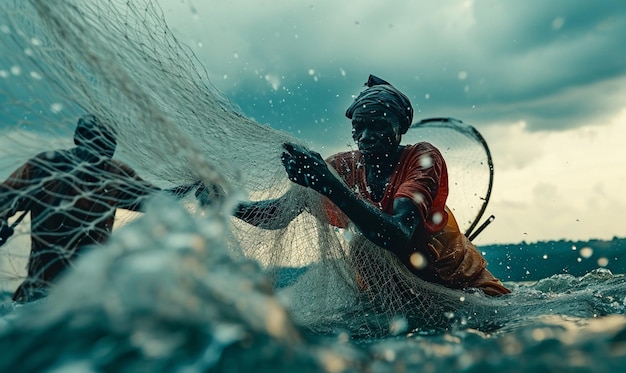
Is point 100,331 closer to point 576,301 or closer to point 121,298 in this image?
point 121,298

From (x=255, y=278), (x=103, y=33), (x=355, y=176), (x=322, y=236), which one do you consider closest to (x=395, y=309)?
(x=322, y=236)

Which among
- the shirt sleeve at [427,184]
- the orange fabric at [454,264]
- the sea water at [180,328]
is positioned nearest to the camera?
the sea water at [180,328]

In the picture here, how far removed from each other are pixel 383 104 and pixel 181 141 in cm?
175

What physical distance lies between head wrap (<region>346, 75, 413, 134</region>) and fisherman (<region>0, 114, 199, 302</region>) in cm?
151

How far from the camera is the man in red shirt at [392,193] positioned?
10.5ft

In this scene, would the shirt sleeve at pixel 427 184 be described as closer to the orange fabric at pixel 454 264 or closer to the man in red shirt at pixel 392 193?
the man in red shirt at pixel 392 193

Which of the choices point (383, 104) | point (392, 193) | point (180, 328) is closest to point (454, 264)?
point (392, 193)

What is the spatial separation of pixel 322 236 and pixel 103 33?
175 cm

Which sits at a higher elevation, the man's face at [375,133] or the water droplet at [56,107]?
the man's face at [375,133]

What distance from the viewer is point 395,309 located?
353 centimetres

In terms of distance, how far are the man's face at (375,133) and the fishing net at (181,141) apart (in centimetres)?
50

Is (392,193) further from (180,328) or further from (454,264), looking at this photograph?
(180,328)

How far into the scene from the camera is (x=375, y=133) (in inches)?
149

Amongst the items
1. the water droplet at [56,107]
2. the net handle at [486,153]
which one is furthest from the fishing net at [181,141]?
the net handle at [486,153]
